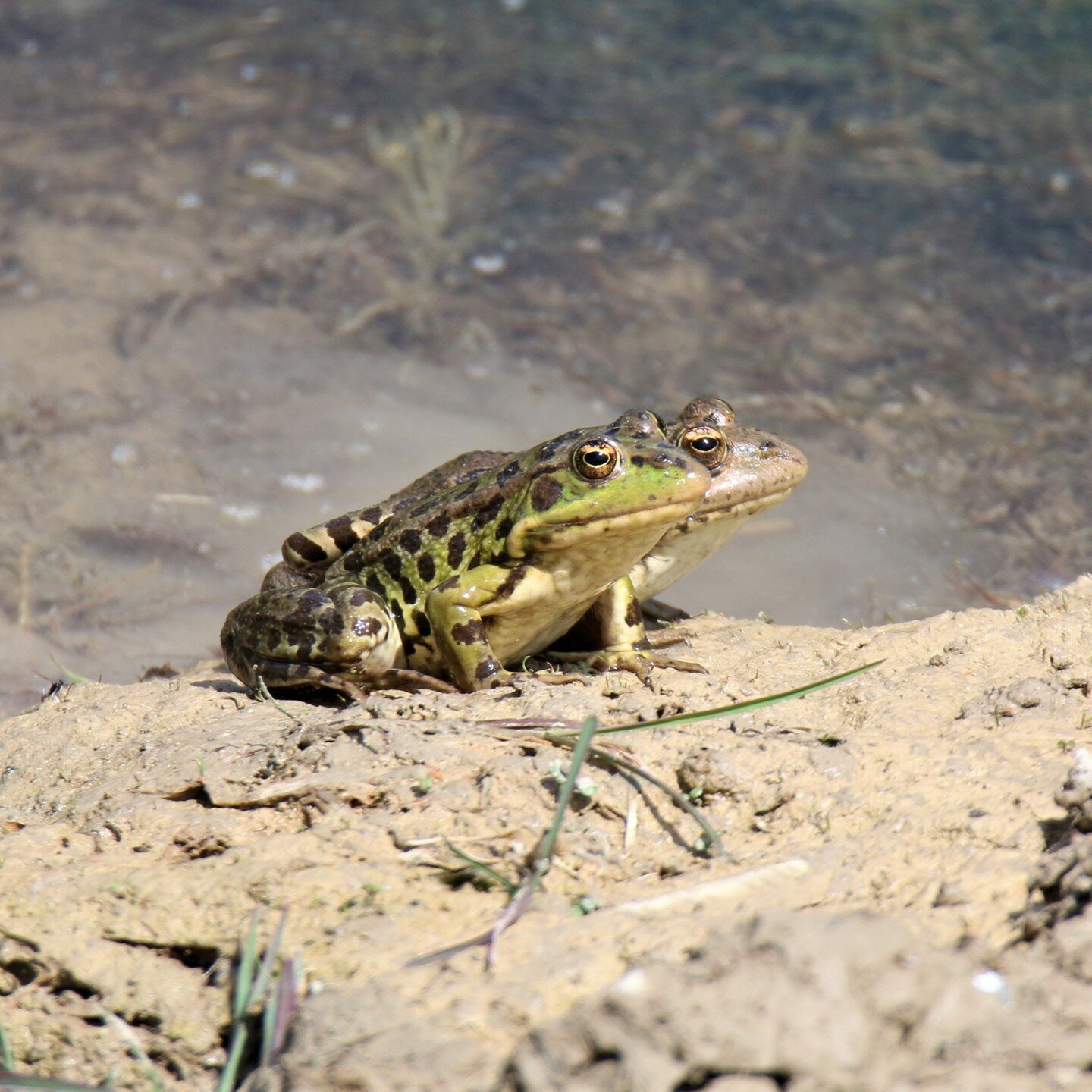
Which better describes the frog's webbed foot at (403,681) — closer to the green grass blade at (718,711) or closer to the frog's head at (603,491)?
the frog's head at (603,491)

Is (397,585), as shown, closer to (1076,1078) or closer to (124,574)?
(124,574)

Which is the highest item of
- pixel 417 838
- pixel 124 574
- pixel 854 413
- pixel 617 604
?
pixel 417 838

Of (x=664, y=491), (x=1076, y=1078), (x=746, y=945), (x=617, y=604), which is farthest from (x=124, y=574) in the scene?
(x=1076, y=1078)

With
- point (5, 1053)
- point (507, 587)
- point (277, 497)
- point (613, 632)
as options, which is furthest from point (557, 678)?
point (277, 497)

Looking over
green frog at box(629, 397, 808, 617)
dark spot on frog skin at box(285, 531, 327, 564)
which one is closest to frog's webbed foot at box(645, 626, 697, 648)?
green frog at box(629, 397, 808, 617)

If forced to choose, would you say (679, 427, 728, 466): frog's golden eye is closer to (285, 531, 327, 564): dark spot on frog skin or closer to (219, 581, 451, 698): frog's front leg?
(219, 581, 451, 698): frog's front leg

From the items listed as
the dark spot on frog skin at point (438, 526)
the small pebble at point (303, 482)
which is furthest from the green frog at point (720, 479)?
the small pebble at point (303, 482)
